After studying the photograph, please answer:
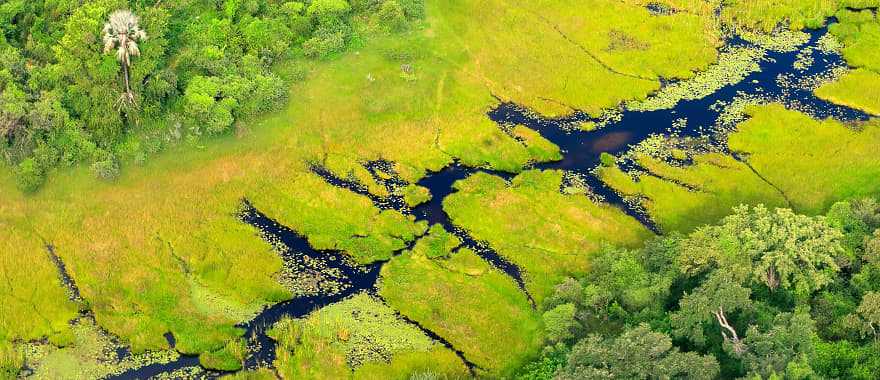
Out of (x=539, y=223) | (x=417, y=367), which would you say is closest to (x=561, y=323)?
(x=417, y=367)

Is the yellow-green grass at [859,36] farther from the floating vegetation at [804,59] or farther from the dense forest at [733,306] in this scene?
the dense forest at [733,306]

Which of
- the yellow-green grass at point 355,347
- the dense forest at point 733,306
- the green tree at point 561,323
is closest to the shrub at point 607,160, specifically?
the dense forest at point 733,306

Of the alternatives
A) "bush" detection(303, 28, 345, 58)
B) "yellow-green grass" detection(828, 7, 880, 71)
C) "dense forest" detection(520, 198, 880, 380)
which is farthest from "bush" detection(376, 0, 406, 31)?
"yellow-green grass" detection(828, 7, 880, 71)

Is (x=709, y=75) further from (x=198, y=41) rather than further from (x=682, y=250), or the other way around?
(x=198, y=41)

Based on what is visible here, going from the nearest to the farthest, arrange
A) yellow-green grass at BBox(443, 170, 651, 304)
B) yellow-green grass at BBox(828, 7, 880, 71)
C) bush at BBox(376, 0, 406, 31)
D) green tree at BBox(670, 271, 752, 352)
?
green tree at BBox(670, 271, 752, 352) < yellow-green grass at BBox(443, 170, 651, 304) < yellow-green grass at BBox(828, 7, 880, 71) < bush at BBox(376, 0, 406, 31)

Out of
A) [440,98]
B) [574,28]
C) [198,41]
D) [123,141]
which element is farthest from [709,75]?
[123,141]

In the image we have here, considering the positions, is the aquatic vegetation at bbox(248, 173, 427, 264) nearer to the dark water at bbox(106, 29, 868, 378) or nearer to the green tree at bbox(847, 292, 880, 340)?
the dark water at bbox(106, 29, 868, 378)
